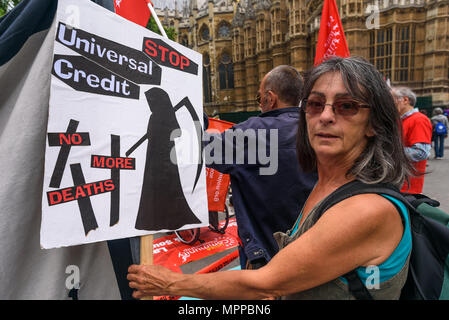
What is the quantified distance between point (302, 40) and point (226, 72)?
49.3 ft

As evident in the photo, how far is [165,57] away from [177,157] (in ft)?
1.90

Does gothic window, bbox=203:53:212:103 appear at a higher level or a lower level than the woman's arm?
higher

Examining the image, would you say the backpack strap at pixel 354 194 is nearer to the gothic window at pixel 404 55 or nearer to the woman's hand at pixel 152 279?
the woman's hand at pixel 152 279

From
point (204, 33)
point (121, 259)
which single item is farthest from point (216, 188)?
point (204, 33)

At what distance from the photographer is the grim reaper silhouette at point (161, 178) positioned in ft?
4.57

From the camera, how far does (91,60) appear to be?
Result: 1.27 m

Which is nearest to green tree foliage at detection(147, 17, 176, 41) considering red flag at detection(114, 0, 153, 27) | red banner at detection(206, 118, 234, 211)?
red banner at detection(206, 118, 234, 211)

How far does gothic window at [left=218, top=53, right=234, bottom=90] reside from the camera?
37.1 meters

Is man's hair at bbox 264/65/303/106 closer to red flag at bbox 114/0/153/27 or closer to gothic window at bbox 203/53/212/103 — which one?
red flag at bbox 114/0/153/27

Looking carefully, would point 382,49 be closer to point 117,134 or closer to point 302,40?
point 302,40

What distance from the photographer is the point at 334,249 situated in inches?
32.1

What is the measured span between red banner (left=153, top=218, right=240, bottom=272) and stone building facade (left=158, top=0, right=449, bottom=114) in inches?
494
